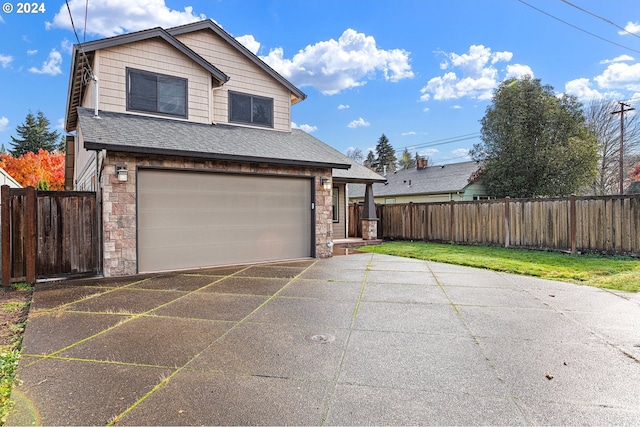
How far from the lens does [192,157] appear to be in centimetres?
757

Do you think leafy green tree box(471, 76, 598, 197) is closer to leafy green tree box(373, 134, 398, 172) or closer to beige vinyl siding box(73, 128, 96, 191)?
beige vinyl siding box(73, 128, 96, 191)

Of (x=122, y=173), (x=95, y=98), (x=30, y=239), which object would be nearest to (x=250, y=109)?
(x=95, y=98)

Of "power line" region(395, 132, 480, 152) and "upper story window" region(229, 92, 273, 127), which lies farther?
"power line" region(395, 132, 480, 152)

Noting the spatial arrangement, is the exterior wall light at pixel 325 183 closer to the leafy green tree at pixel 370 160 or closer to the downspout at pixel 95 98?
the downspout at pixel 95 98

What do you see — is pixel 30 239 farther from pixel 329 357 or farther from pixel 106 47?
pixel 329 357

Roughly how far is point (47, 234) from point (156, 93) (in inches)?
177

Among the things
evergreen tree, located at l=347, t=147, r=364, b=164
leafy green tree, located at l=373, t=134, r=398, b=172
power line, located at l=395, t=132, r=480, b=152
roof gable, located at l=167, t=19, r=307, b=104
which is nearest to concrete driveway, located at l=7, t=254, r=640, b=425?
roof gable, located at l=167, t=19, r=307, b=104

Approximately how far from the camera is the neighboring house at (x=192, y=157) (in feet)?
23.0

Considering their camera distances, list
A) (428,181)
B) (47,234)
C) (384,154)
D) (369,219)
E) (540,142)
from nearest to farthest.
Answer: (47,234) → (369,219) → (540,142) → (428,181) → (384,154)

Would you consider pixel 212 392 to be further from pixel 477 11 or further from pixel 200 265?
pixel 477 11

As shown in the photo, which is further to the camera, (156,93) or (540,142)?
(540,142)

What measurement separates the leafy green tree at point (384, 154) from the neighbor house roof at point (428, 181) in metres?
23.6

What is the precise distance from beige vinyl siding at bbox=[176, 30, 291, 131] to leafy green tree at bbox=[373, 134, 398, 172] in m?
40.7

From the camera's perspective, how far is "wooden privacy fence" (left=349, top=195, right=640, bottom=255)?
8.62 m
